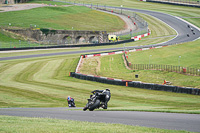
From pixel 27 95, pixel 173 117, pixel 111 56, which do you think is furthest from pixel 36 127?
pixel 111 56

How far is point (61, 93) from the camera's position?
93.5ft

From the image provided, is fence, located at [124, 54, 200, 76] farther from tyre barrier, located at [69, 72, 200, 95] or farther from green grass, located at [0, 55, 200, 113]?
tyre barrier, located at [69, 72, 200, 95]

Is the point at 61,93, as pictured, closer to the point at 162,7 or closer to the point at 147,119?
the point at 147,119

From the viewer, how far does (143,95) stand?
89.9 feet

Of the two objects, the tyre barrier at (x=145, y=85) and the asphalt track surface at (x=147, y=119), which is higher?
the asphalt track surface at (x=147, y=119)

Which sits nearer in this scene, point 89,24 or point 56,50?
point 56,50

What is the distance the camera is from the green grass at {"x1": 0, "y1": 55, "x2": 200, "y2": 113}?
22.9 metres

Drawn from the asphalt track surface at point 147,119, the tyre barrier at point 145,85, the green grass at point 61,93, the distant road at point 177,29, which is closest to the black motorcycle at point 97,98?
the asphalt track surface at point 147,119

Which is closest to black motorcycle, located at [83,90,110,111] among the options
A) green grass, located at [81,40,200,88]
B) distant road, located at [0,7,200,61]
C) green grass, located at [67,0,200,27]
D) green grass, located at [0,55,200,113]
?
green grass, located at [0,55,200,113]

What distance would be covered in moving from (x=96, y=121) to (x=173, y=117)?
10.7 ft

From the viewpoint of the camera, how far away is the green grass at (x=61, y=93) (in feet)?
75.1

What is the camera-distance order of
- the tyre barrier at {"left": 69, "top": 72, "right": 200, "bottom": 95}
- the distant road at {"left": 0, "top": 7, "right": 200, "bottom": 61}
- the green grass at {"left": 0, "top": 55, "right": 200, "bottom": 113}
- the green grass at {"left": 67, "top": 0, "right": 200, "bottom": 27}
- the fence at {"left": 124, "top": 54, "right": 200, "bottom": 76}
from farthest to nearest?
1. the green grass at {"left": 67, "top": 0, "right": 200, "bottom": 27}
2. the distant road at {"left": 0, "top": 7, "right": 200, "bottom": 61}
3. the fence at {"left": 124, "top": 54, "right": 200, "bottom": 76}
4. the tyre barrier at {"left": 69, "top": 72, "right": 200, "bottom": 95}
5. the green grass at {"left": 0, "top": 55, "right": 200, "bottom": 113}

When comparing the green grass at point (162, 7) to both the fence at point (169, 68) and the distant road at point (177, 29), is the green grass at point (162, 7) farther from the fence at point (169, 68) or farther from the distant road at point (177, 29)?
the fence at point (169, 68)

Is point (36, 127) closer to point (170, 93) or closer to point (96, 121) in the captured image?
point (96, 121)
